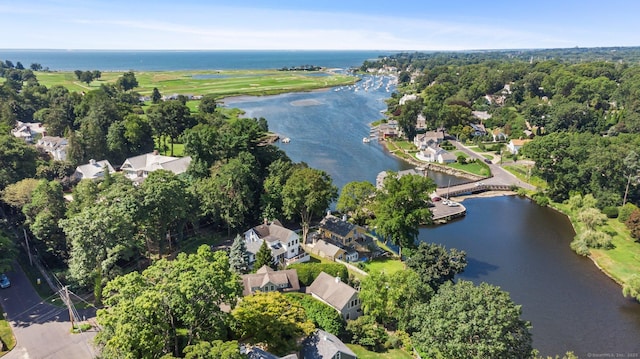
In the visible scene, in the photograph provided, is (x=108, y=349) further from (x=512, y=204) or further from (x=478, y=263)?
(x=512, y=204)

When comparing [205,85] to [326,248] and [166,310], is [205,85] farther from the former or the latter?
[166,310]

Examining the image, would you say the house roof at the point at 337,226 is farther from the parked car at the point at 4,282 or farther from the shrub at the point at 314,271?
the parked car at the point at 4,282

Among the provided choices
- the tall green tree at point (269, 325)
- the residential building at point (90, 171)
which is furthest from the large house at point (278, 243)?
the residential building at point (90, 171)

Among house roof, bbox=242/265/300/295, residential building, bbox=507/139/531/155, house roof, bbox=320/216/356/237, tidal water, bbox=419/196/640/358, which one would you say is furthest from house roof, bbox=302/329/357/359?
residential building, bbox=507/139/531/155

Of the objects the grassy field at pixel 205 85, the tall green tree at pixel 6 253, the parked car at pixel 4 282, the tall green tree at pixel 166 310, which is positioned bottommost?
the parked car at pixel 4 282

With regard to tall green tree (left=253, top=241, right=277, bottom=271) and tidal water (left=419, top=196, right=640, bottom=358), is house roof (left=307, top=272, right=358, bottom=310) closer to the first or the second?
tall green tree (left=253, top=241, right=277, bottom=271)

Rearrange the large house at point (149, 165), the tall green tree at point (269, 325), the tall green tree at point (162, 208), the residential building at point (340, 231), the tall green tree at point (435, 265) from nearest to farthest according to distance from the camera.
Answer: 1. the tall green tree at point (269, 325)
2. the tall green tree at point (435, 265)
3. the tall green tree at point (162, 208)
4. the residential building at point (340, 231)
5. the large house at point (149, 165)

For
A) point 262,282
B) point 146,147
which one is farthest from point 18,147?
point 262,282
